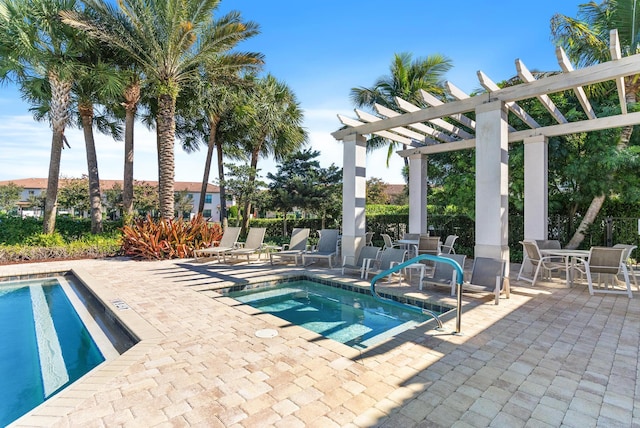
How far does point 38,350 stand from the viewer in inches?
191

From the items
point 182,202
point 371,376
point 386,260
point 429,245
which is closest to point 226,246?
point 386,260

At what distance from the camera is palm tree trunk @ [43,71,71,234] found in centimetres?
1357

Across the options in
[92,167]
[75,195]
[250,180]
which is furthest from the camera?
[75,195]

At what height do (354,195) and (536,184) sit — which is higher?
(536,184)

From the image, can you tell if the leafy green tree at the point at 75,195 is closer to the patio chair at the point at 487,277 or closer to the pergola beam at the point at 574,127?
the pergola beam at the point at 574,127

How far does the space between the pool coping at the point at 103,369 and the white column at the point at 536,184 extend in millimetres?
9806

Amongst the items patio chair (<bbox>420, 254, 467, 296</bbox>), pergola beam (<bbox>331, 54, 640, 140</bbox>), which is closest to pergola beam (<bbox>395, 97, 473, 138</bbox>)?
pergola beam (<bbox>331, 54, 640, 140</bbox>)

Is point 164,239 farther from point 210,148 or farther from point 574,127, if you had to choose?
point 574,127

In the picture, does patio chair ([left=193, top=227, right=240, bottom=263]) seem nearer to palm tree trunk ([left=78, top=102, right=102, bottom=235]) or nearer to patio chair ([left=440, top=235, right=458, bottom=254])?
palm tree trunk ([left=78, top=102, right=102, bottom=235])

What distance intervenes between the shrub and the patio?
6.96 meters

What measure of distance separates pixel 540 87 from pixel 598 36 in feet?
23.8

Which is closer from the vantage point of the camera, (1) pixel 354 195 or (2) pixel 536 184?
(2) pixel 536 184

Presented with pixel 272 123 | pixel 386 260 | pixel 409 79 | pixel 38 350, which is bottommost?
pixel 38 350

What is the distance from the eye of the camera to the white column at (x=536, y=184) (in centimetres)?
938
